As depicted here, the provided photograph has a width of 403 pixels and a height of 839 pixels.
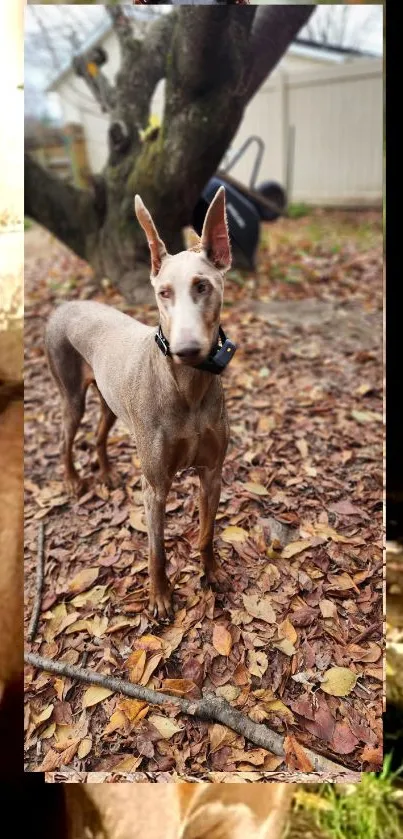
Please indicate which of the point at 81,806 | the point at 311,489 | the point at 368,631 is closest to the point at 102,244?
the point at 311,489

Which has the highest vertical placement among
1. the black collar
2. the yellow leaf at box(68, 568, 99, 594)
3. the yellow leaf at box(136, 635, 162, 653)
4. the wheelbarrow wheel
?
the wheelbarrow wheel

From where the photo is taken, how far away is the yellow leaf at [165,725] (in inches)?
47.5

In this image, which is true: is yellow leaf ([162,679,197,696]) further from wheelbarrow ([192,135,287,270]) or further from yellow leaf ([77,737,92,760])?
wheelbarrow ([192,135,287,270])

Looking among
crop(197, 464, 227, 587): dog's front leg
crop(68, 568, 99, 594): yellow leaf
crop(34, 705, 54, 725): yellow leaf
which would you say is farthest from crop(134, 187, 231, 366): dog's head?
crop(34, 705, 54, 725): yellow leaf

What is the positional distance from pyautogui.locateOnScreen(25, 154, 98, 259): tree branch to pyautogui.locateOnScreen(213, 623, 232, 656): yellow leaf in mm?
1037

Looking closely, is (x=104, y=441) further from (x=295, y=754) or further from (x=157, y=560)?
(x=295, y=754)

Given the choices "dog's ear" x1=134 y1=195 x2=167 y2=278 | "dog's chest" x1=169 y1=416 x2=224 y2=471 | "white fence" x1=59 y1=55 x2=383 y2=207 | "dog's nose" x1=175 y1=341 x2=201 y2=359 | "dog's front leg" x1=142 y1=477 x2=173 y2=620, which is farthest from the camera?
"white fence" x1=59 y1=55 x2=383 y2=207

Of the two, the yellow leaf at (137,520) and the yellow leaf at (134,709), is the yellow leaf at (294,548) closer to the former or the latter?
the yellow leaf at (137,520)

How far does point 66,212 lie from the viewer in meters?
1.55

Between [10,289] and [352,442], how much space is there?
3.07 ft

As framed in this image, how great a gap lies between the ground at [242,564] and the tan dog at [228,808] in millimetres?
88

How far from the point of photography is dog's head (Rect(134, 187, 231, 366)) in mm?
972

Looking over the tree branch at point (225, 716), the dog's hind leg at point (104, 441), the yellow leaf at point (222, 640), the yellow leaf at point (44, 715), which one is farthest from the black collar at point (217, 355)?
the yellow leaf at point (44, 715)

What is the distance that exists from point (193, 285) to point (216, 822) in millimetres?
1187
